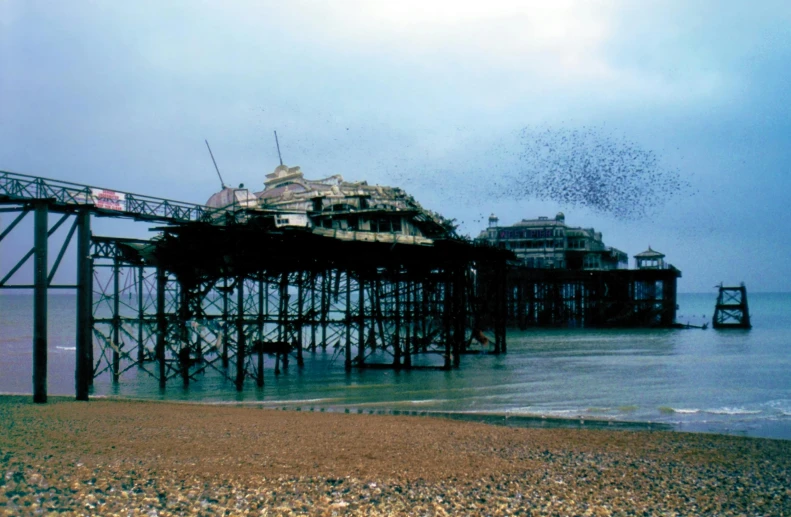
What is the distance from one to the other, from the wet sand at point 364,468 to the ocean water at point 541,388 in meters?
3.24

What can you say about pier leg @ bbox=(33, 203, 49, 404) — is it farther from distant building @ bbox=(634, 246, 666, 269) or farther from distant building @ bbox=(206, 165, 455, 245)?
distant building @ bbox=(634, 246, 666, 269)

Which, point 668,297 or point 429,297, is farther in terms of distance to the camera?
point 668,297

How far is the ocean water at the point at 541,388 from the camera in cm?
1869

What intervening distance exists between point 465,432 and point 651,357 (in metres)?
26.9

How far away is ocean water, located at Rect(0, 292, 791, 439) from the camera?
18.7 meters

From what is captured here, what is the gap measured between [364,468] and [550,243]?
6003 centimetres

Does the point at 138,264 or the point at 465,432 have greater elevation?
the point at 138,264

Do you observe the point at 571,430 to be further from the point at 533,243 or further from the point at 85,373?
the point at 533,243

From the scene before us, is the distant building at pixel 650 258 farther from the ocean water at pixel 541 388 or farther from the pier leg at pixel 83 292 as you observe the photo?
the pier leg at pixel 83 292

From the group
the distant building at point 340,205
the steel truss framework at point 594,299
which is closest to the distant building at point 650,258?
the steel truss framework at point 594,299

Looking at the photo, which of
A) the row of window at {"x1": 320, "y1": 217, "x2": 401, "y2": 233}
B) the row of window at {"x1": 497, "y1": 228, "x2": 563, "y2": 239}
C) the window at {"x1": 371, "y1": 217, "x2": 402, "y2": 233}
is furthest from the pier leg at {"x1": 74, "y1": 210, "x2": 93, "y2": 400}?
the row of window at {"x1": 497, "y1": 228, "x2": 563, "y2": 239}

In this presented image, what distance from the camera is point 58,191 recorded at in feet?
56.6

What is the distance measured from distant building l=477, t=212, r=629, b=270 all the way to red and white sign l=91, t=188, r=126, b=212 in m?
48.9

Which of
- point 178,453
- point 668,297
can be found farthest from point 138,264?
point 668,297
